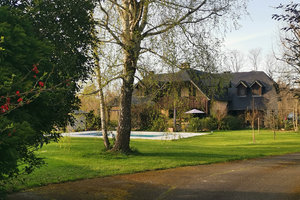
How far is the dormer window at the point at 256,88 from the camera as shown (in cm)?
4312

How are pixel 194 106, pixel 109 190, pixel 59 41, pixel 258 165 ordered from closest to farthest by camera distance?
pixel 59 41 → pixel 109 190 → pixel 258 165 → pixel 194 106

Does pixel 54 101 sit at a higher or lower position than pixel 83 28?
lower

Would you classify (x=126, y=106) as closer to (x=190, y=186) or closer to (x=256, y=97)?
(x=190, y=186)

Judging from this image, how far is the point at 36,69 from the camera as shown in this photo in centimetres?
478

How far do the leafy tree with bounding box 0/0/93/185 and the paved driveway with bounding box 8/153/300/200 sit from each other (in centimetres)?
215

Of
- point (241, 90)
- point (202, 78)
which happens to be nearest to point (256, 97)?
point (241, 90)

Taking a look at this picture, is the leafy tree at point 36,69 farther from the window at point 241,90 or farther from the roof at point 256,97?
the window at point 241,90

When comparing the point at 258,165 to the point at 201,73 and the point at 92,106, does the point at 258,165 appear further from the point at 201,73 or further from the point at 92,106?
the point at 92,106

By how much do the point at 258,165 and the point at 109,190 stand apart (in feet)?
22.8

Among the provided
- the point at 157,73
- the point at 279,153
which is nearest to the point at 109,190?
the point at 157,73

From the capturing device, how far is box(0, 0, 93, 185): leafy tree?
479 cm

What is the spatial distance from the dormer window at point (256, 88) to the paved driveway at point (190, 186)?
105 feet

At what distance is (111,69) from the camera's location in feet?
47.4

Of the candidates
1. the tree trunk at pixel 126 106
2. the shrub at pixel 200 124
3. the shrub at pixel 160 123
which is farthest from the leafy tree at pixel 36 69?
the shrub at pixel 200 124
